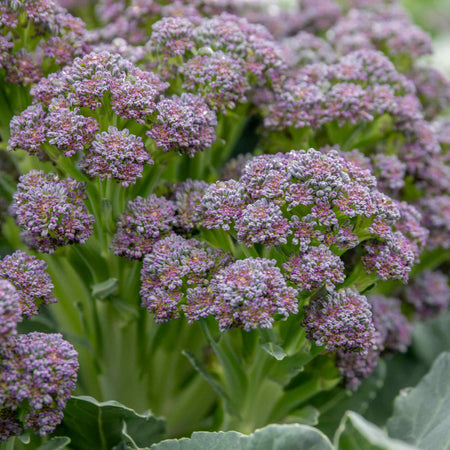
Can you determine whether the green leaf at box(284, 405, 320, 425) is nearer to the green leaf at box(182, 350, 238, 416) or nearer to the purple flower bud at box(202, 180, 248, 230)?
the green leaf at box(182, 350, 238, 416)

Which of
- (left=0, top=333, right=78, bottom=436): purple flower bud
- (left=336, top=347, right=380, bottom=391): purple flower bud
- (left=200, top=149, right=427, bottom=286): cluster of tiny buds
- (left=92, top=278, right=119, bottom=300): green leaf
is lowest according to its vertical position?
(left=0, top=333, right=78, bottom=436): purple flower bud

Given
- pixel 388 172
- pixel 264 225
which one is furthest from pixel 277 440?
pixel 388 172

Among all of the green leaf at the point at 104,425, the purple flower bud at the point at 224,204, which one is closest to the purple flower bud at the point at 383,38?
the purple flower bud at the point at 224,204

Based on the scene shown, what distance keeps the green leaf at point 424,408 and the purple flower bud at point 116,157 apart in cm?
72

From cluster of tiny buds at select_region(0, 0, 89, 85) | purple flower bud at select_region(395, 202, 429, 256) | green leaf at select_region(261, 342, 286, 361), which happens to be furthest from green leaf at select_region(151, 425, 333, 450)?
cluster of tiny buds at select_region(0, 0, 89, 85)

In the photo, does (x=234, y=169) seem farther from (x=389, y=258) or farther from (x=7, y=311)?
(x=7, y=311)

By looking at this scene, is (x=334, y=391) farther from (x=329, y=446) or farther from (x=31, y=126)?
(x=31, y=126)

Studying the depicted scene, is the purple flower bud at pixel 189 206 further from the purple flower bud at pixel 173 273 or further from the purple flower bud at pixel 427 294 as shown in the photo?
the purple flower bud at pixel 427 294

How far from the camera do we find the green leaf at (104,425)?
1062mm

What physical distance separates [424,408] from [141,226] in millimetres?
691

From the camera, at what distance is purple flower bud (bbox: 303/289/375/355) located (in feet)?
3.21

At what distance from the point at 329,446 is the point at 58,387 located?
440mm

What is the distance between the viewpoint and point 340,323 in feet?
3.20

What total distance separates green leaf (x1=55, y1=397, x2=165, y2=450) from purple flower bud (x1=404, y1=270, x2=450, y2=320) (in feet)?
2.39
